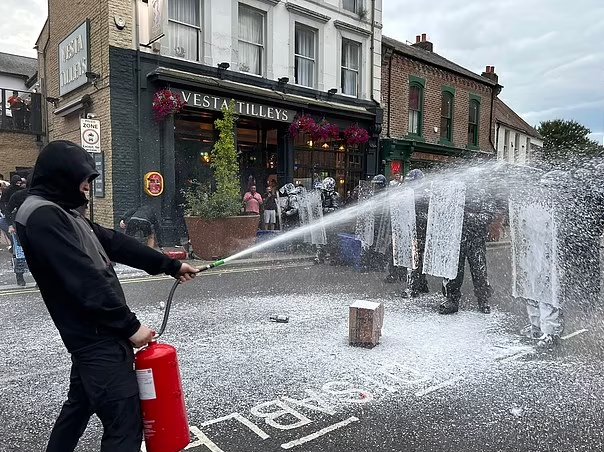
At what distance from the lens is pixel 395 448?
2.87m

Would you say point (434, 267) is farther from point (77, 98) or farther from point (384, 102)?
point (384, 102)

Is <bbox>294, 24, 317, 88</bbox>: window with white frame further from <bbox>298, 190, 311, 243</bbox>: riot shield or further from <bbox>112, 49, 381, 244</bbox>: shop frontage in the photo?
<bbox>298, 190, 311, 243</bbox>: riot shield

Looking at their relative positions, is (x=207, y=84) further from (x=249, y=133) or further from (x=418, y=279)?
(x=418, y=279)

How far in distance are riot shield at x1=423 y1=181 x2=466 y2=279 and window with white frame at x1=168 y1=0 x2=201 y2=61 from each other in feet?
29.4

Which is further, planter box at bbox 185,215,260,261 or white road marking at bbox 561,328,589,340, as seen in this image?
planter box at bbox 185,215,260,261

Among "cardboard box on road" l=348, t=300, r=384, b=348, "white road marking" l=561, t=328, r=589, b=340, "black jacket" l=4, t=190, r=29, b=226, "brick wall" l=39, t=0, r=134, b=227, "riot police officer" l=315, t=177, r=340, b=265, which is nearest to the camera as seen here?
"cardboard box on road" l=348, t=300, r=384, b=348

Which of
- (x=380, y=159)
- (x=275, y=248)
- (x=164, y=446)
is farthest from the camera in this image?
(x=380, y=159)

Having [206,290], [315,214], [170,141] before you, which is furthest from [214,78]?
[206,290]

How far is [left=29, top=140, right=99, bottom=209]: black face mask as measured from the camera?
6.97 ft

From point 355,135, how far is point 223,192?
7.58 meters

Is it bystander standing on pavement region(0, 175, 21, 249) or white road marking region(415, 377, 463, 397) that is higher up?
bystander standing on pavement region(0, 175, 21, 249)

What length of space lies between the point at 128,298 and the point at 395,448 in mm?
4986

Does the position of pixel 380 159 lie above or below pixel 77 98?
below

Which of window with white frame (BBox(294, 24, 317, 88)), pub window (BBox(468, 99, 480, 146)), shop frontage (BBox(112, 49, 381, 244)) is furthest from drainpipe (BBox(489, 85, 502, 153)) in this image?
window with white frame (BBox(294, 24, 317, 88))
